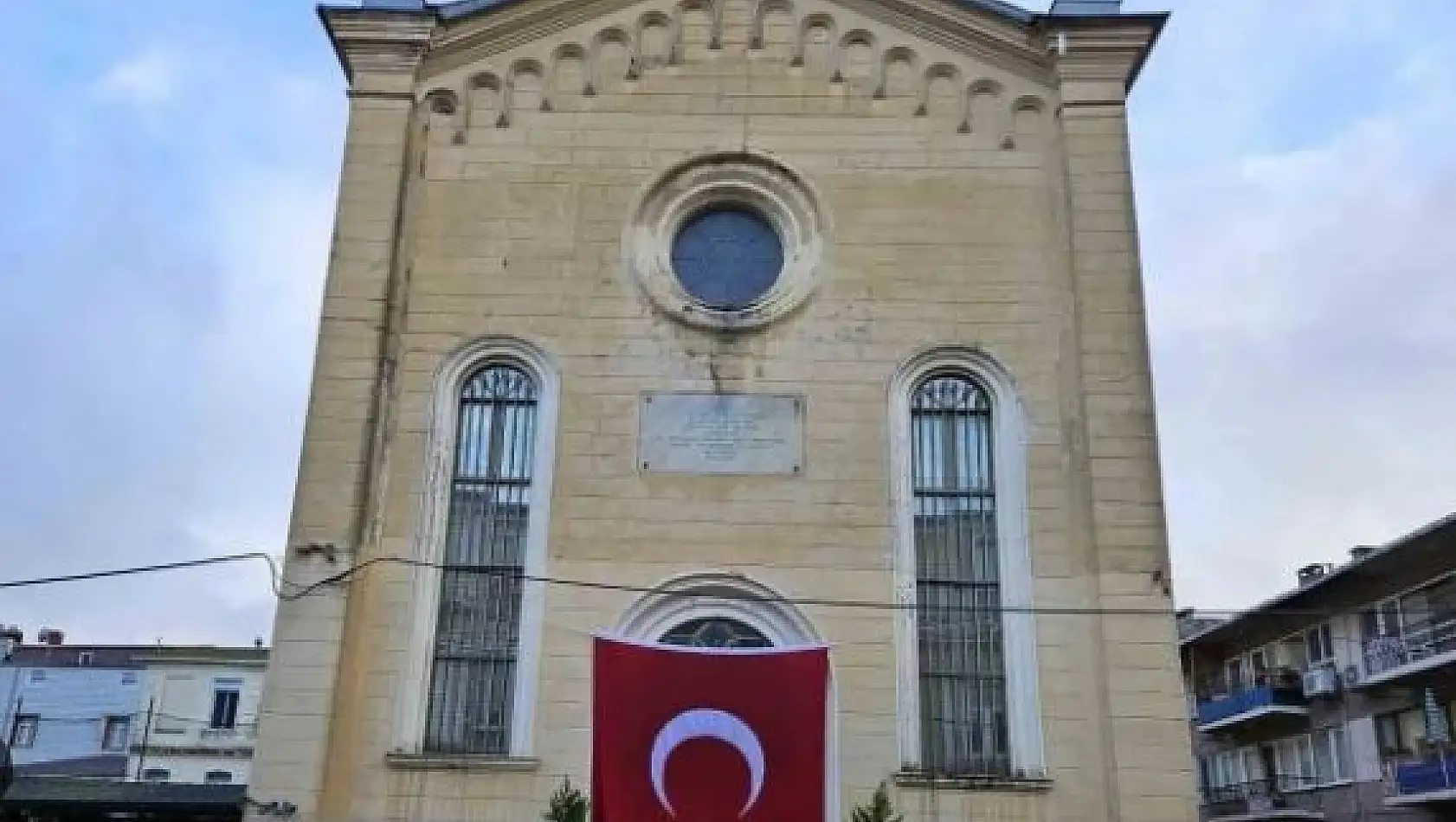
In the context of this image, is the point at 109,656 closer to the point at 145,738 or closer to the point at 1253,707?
the point at 145,738

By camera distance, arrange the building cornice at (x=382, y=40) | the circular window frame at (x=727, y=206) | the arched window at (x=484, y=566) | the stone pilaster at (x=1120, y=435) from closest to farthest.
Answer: the stone pilaster at (x=1120, y=435)
the arched window at (x=484, y=566)
the circular window frame at (x=727, y=206)
the building cornice at (x=382, y=40)

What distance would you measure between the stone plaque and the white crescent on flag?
2585 millimetres

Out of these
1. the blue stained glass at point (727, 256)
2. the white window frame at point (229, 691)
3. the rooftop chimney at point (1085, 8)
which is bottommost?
the white window frame at point (229, 691)

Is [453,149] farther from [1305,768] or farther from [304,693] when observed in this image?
[1305,768]

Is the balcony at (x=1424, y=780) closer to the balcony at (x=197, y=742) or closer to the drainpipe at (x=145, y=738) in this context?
the balcony at (x=197, y=742)

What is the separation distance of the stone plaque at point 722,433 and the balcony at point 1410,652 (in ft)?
49.3

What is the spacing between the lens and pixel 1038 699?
12164 millimetres

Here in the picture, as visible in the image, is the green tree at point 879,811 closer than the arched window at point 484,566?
Yes

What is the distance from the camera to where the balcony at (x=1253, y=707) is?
1089 inches

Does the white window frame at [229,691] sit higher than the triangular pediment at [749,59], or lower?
lower

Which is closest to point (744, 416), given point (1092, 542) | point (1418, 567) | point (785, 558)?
point (785, 558)

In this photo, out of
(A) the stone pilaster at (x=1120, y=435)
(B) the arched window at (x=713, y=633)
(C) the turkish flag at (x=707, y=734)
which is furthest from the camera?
(B) the arched window at (x=713, y=633)

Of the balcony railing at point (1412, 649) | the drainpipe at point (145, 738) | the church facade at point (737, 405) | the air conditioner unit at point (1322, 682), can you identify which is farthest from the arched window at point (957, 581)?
the drainpipe at point (145, 738)

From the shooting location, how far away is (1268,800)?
28.6 metres
